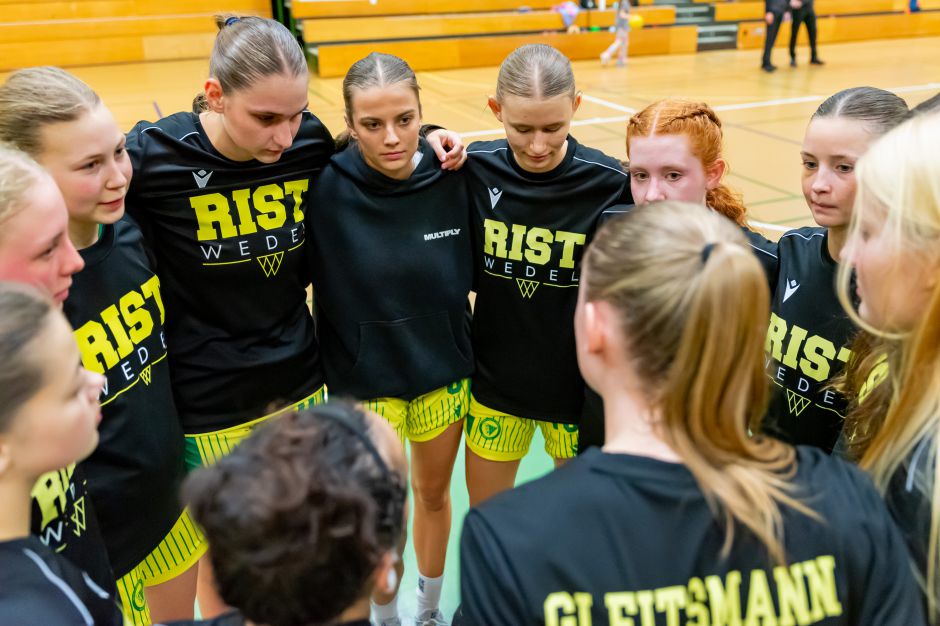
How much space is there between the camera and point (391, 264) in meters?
2.33

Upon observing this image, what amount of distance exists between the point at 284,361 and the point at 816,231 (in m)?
1.65

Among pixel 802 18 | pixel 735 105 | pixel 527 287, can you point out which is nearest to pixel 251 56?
pixel 527 287

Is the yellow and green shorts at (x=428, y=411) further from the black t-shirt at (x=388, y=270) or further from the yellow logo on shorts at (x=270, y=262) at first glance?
the yellow logo on shorts at (x=270, y=262)

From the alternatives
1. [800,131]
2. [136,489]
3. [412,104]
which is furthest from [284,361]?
[800,131]

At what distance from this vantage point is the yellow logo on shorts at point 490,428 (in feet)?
8.48

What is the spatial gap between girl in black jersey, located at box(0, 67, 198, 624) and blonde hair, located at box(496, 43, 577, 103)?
1132 millimetres

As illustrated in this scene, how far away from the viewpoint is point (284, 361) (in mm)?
2355

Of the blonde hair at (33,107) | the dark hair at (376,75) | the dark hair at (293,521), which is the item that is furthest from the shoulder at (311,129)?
the dark hair at (293,521)

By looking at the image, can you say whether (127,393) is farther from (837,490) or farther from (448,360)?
(837,490)

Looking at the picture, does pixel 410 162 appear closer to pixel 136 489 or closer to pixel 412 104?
pixel 412 104

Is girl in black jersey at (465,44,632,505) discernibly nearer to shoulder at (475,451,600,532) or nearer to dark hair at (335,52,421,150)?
dark hair at (335,52,421,150)

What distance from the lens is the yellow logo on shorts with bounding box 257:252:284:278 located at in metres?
2.24

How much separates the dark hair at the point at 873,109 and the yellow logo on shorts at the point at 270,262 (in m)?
1.61

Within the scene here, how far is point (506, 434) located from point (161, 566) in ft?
3.87
